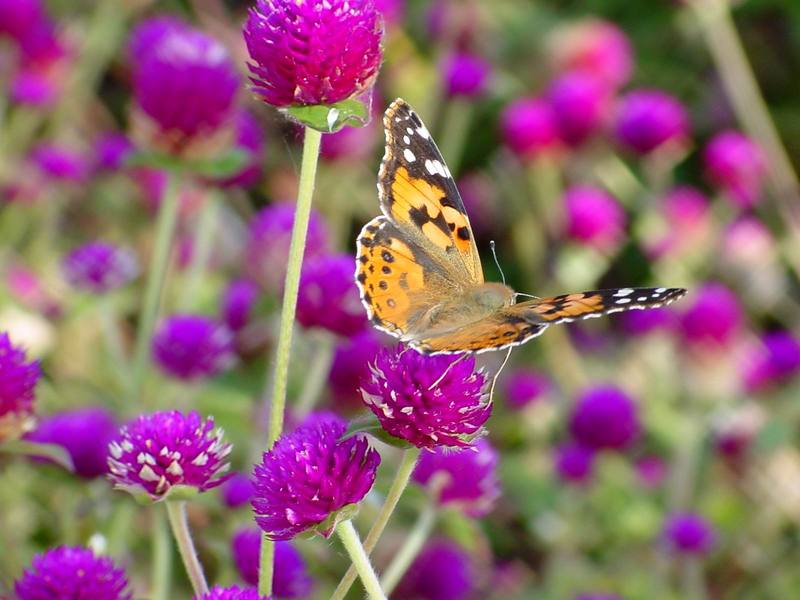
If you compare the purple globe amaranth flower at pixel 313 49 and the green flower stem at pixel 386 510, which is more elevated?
the purple globe amaranth flower at pixel 313 49

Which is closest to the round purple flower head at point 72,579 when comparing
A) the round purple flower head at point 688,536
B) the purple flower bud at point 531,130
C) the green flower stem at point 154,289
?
the green flower stem at point 154,289

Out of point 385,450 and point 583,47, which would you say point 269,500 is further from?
point 583,47

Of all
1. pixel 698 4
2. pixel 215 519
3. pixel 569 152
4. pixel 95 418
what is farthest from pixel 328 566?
pixel 698 4

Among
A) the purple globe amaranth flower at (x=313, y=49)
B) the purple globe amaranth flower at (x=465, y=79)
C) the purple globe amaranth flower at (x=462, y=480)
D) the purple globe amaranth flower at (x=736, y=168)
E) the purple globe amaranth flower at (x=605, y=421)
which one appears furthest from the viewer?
the purple globe amaranth flower at (x=736, y=168)

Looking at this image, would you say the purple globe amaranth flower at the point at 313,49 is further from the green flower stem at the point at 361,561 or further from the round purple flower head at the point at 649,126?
the round purple flower head at the point at 649,126

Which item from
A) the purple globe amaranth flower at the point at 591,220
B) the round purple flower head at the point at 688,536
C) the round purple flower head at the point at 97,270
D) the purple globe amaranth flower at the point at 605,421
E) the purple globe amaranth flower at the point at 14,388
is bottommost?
the round purple flower head at the point at 688,536

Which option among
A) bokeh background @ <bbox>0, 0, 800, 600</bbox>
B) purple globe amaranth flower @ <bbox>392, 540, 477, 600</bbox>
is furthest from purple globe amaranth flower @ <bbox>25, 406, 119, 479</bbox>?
purple globe amaranth flower @ <bbox>392, 540, 477, 600</bbox>

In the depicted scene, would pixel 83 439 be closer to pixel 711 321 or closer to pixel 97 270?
pixel 97 270

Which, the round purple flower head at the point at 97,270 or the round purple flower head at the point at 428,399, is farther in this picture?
the round purple flower head at the point at 97,270
